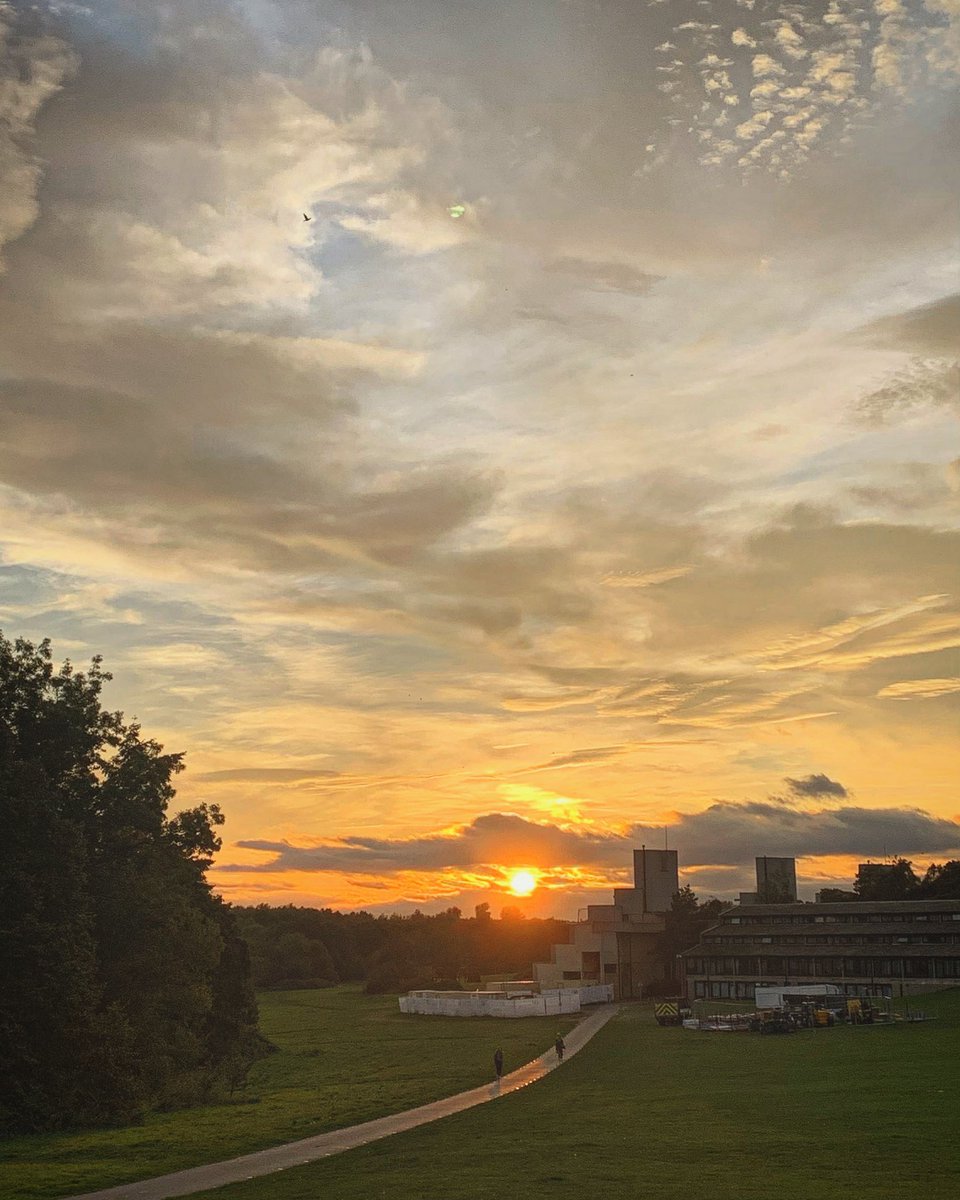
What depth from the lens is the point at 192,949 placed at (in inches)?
2817

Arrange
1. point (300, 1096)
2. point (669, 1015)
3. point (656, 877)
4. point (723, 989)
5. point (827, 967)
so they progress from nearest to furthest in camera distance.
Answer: point (300, 1096) < point (669, 1015) < point (827, 967) < point (723, 989) < point (656, 877)

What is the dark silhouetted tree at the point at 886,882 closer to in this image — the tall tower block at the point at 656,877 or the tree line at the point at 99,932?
the tall tower block at the point at 656,877

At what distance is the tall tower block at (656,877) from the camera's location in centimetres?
17238

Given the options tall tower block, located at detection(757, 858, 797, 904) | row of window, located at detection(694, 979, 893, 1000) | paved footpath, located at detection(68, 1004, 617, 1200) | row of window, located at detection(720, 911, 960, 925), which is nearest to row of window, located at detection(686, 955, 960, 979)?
row of window, located at detection(694, 979, 893, 1000)

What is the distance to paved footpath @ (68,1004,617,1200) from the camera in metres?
36.2

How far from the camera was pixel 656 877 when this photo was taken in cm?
17488

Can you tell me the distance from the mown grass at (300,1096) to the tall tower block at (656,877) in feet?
162

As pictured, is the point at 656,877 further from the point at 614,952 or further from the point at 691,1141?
the point at 691,1141

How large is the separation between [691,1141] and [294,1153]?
14145mm

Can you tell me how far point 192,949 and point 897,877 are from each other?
133283 millimetres

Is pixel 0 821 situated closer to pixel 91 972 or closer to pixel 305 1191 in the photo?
pixel 91 972

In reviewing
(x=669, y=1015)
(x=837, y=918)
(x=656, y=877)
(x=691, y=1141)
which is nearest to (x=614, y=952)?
(x=656, y=877)

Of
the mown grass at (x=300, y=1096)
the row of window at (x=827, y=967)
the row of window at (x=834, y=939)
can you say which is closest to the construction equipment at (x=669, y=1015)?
the mown grass at (x=300, y=1096)

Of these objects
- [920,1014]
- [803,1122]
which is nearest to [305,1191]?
[803,1122]
